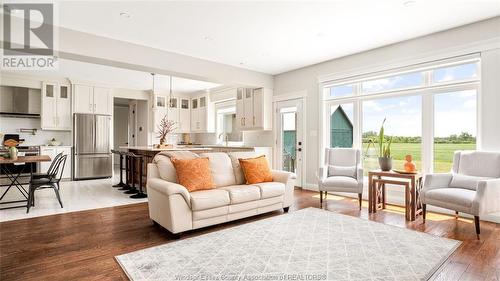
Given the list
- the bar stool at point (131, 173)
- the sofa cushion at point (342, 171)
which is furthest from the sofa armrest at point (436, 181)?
the bar stool at point (131, 173)

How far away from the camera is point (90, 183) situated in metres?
6.52

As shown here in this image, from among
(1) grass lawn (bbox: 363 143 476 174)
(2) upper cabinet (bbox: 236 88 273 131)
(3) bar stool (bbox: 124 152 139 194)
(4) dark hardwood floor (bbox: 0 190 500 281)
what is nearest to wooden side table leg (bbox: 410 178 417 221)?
(4) dark hardwood floor (bbox: 0 190 500 281)

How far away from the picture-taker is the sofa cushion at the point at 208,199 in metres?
2.95

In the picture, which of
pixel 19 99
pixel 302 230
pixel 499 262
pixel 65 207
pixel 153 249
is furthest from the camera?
pixel 19 99

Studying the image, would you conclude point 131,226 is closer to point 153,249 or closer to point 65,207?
point 153,249

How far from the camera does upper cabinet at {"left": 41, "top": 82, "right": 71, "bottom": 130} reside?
21.7 ft

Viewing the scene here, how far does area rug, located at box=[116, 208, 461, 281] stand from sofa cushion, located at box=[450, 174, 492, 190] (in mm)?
966

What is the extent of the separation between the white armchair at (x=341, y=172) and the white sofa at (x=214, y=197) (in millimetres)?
713

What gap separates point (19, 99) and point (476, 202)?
8989 mm

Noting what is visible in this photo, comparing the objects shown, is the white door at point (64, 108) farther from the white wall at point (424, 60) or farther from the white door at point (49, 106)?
the white wall at point (424, 60)

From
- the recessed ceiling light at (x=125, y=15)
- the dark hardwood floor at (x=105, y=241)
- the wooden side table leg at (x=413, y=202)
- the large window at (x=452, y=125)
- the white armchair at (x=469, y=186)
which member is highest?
the recessed ceiling light at (x=125, y=15)

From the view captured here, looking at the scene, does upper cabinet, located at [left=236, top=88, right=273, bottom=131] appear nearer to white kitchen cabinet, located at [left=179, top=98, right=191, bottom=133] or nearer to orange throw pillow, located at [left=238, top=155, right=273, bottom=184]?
orange throw pillow, located at [left=238, top=155, right=273, bottom=184]

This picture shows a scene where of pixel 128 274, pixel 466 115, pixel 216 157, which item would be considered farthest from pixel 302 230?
pixel 466 115

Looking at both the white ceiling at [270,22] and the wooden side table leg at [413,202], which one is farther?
the wooden side table leg at [413,202]
